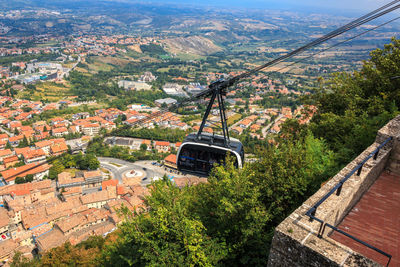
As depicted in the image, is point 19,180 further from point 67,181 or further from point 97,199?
point 97,199

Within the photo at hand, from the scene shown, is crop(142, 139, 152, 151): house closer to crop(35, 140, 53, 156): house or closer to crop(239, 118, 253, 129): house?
crop(35, 140, 53, 156): house

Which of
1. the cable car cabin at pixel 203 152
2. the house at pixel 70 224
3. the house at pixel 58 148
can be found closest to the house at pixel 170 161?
the house at pixel 70 224

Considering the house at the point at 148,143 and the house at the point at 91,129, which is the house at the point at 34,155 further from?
the house at the point at 148,143

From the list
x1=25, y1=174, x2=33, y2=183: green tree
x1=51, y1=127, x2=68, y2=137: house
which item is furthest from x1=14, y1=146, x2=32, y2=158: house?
x1=25, y1=174, x2=33, y2=183: green tree

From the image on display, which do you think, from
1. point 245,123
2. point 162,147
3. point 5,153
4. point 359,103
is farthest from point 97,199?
point 245,123

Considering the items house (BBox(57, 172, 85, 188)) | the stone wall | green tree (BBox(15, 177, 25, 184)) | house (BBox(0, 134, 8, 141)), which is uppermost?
the stone wall

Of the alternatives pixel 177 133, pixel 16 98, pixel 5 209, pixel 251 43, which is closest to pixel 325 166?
pixel 5 209

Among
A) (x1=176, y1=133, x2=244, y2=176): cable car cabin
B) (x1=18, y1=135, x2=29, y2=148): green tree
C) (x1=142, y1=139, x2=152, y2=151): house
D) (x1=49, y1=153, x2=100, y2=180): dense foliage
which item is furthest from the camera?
(x1=142, y1=139, x2=152, y2=151): house
